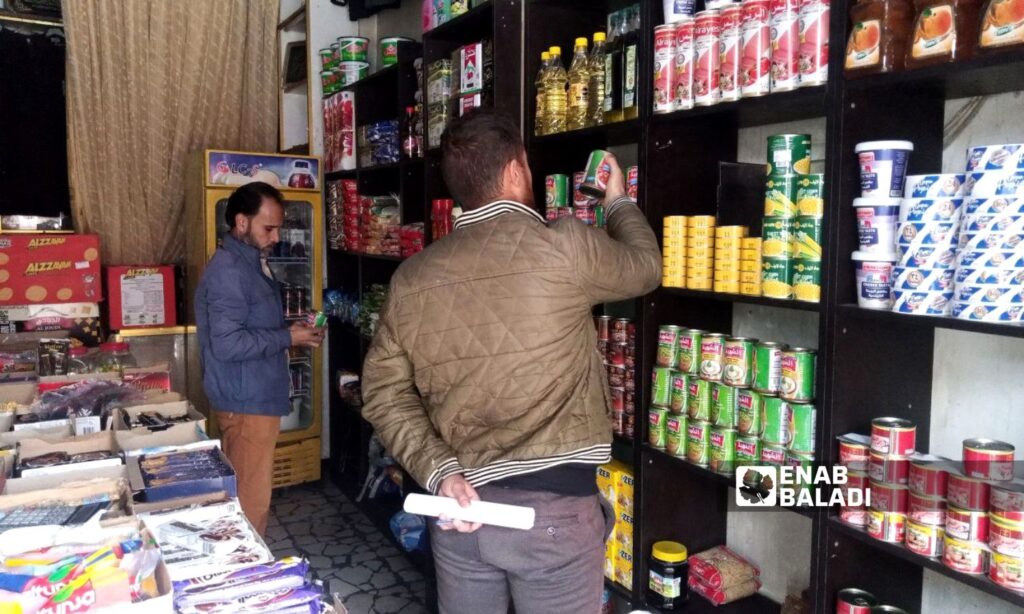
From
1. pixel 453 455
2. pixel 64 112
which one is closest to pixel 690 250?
pixel 453 455

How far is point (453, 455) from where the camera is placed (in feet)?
6.18

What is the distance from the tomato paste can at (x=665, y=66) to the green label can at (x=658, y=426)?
34.9 inches

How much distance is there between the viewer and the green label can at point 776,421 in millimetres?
2020

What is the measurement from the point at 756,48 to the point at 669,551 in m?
1.48

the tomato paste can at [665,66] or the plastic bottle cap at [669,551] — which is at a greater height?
the tomato paste can at [665,66]

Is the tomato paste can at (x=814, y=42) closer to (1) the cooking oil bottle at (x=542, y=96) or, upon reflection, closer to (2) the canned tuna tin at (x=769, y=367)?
(2) the canned tuna tin at (x=769, y=367)

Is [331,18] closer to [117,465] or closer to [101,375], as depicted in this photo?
[101,375]

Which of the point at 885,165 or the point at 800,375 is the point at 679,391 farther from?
the point at 885,165

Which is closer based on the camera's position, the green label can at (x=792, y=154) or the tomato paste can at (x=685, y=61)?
the green label can at (x=792, y=154)

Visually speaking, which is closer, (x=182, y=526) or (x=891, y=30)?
(x=891, y=30)

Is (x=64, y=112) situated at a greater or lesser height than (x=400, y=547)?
greater

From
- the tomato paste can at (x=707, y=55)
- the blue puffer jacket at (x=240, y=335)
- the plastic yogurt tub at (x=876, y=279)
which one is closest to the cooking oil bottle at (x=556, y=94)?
the tomato paste can at (x=707, y=55)

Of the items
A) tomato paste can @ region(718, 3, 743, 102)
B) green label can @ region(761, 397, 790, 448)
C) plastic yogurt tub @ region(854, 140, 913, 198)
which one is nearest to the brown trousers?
green label can @ region(761, 397, 790, 448)

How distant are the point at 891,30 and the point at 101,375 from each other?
292 cm
